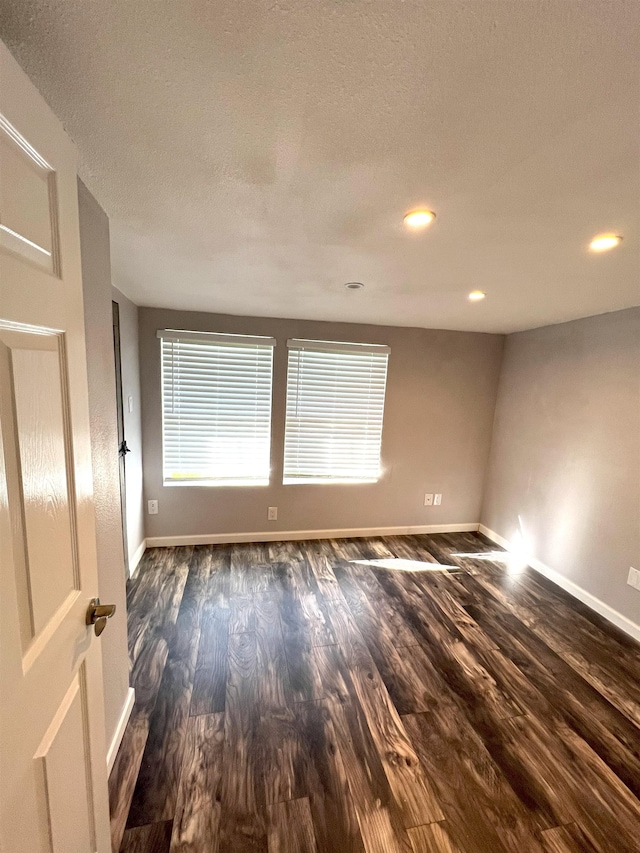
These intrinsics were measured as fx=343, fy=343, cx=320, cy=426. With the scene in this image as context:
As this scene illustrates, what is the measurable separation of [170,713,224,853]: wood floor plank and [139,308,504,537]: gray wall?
5.87 feet

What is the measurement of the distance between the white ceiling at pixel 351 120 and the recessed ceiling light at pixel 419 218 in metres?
0.04

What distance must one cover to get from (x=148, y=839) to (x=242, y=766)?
35 cm

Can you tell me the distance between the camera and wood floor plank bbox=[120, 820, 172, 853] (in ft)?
3.68

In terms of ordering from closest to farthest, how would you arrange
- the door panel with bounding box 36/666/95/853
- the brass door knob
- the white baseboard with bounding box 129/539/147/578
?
the door panel with bounding box 36/666/95/853, the brass door knob, the white baseboard with bounding box 129/539/147/578

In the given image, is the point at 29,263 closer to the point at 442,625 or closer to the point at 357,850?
the point at 357,850

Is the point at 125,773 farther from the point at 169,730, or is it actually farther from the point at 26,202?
the point at 26,202

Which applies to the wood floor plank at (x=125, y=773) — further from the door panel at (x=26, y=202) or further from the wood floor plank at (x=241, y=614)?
the door panel at (x=26, y=202)

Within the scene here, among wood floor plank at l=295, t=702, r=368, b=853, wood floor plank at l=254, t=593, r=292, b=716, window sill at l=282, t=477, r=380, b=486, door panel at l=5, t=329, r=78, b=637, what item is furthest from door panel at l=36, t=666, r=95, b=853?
window sill at l=282, t=477, r=380, b=486

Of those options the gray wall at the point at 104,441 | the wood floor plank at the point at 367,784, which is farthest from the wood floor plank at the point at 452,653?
the gray wall at the point at 104,441

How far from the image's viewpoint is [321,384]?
3.22m

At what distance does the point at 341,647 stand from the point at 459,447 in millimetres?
2324

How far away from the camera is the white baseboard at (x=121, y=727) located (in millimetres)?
1350

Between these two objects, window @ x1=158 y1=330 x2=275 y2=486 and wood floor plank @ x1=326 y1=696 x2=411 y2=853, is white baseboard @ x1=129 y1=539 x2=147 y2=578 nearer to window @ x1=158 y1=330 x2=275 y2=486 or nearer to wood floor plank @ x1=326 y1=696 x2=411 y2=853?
window @ x1=158 y1=330 x2=275 y2=486

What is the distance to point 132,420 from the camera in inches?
105
